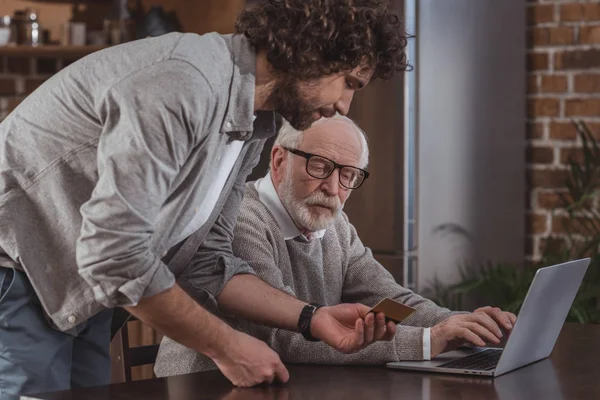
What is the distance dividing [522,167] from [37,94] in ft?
7.90

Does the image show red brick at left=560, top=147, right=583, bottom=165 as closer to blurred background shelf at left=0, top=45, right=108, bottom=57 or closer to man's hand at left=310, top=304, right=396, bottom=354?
blurred background shelf at left=0, top=45, right=108, bottom=57

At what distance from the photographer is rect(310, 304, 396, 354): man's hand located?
1969 millimetres

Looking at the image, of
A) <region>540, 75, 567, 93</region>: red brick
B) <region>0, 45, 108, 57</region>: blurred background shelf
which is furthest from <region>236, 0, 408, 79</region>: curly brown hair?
<region>0, 45, 108, 57</region>: blurred background shelf

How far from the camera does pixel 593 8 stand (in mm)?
3906

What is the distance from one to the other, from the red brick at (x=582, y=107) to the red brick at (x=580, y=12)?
286mm

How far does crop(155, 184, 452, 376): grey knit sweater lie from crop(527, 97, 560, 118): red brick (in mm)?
1555

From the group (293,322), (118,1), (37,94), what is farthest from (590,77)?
(37,94)

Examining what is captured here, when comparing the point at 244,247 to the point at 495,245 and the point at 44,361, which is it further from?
the point at 495,245

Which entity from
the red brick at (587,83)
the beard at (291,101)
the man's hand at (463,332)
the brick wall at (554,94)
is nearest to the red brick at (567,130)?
the brick wall at (554,94)

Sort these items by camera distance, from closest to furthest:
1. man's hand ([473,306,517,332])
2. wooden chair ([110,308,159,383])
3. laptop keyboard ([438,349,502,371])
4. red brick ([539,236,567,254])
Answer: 1. laptop keyboard ([438,349,502,371])
2. man's hand ([473,306,517,332])
3. wooden chair ([110,308,159,383])
4. red brick ([539,236,567,254])

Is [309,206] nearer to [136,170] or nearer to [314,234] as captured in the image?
[314,234]

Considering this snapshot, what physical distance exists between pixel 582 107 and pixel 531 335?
2.02 m

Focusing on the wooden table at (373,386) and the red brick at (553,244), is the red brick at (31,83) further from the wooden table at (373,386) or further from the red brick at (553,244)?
the wooden table at (373,386)

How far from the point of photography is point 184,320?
1.79 meters
